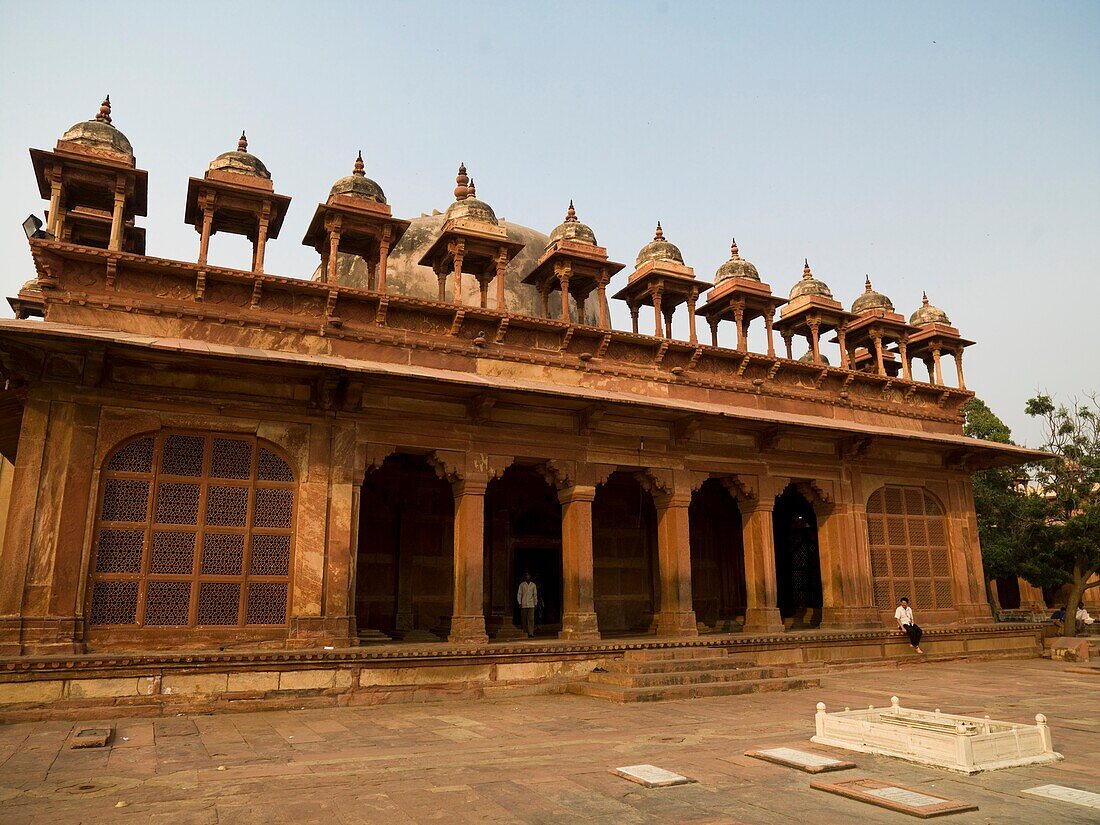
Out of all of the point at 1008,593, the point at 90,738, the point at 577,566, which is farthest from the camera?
the point at 1008,593

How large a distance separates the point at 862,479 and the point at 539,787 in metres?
13.6

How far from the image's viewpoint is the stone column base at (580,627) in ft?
44.2

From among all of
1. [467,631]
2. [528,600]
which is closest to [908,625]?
[528,600]

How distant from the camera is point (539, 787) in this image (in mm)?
6070

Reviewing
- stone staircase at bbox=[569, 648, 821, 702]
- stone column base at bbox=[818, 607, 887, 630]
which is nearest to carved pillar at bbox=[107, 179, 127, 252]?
stone staircase at bbox=[569, 648, 821, 702]

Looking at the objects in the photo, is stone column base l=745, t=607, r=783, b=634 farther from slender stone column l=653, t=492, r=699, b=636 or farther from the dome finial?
the dome finial

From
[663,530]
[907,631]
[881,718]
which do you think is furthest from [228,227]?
[907,631]

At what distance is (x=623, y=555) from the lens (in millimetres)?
18000

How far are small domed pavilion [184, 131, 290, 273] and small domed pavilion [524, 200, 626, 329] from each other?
549 centimetres

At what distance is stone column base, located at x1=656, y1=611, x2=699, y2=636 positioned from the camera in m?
14.4

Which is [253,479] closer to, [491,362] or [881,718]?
[491,362]

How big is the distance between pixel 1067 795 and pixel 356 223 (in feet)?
43.0

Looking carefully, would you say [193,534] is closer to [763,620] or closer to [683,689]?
[683,689]

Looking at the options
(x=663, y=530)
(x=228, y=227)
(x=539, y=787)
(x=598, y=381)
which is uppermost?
(x=228, y=227)
